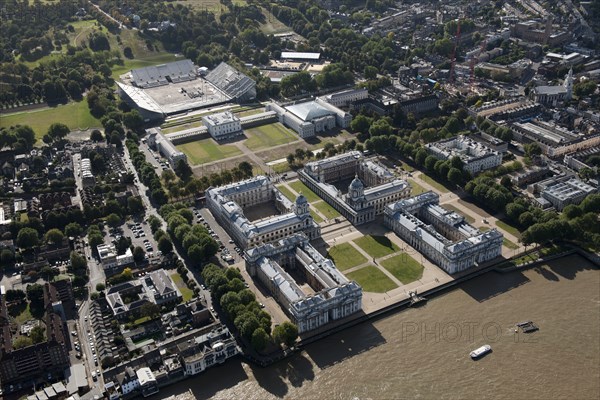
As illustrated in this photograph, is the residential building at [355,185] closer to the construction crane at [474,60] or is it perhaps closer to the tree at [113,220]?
the tree at [113,220]

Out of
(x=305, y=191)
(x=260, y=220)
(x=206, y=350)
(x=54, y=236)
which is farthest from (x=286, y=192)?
(x=206, y=350)

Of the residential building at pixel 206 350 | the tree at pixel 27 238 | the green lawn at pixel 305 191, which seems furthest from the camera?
the green lawn at pixel 305 191

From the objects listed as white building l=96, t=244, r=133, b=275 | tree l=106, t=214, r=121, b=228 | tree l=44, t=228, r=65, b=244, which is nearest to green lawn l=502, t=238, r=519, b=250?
white building l=96, t=244, r=133, b=275

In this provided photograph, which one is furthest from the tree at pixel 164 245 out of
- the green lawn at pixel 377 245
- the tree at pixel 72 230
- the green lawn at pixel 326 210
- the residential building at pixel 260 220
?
the green lawn at pixel 377 245

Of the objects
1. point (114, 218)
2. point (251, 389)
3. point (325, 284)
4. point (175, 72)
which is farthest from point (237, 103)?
point (251, 389)

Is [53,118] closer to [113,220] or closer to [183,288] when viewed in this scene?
[113,220]
